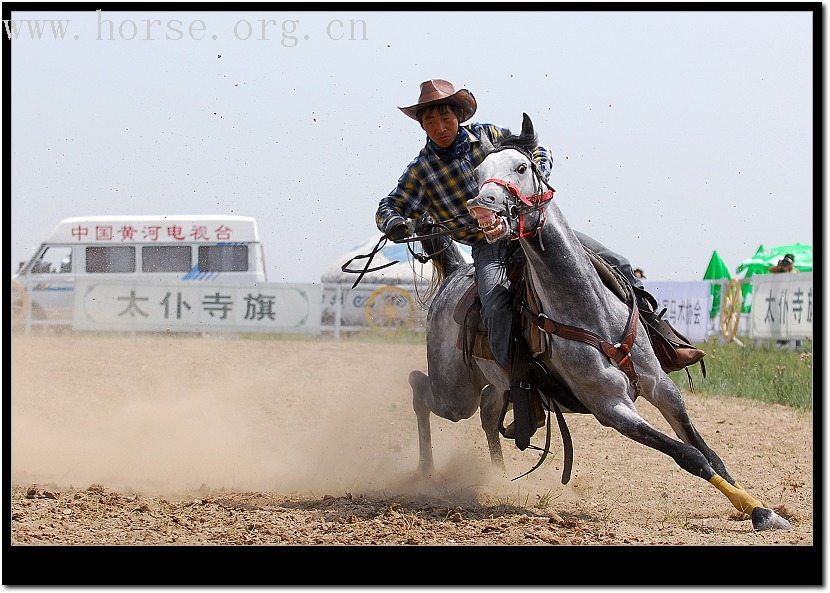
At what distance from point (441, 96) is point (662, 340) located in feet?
5.91

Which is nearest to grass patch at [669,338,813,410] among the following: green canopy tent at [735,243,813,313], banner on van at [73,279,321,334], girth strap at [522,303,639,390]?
green canopy tent at [735,243,813,313]

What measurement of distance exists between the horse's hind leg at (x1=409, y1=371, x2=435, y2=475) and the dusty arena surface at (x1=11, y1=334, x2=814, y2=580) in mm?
128

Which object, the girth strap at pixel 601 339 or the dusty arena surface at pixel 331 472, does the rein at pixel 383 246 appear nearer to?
the girth strap at pixel 601 339

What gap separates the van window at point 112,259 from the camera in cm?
2297

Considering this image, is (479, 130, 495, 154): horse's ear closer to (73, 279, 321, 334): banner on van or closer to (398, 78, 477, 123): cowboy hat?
(398, 78, 477, 123): cowboy hat

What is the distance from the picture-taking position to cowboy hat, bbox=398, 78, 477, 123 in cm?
574

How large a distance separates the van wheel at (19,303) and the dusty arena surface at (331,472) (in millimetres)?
6945

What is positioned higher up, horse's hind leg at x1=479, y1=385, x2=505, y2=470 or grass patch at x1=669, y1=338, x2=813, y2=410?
horse's hind leg at x1=479, y1=385, x2=505, y2=470

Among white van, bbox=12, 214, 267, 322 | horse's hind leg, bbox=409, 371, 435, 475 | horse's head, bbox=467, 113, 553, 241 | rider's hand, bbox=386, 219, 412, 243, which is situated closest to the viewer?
horse's head, bbox=467, 113, 553, 241

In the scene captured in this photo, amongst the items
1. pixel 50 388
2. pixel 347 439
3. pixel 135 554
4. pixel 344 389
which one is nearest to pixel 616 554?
pixel 135 554

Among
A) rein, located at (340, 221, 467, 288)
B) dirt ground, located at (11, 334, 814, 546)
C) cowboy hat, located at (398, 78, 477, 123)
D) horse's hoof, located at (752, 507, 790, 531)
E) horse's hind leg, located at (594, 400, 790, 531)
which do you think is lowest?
dirt ground, located at (11, 334, 814, 546)

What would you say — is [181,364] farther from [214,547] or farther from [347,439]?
[214,547]

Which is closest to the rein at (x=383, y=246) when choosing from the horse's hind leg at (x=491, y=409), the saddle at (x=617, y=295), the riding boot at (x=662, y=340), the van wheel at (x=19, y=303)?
the saddle at (x=617, y=295)

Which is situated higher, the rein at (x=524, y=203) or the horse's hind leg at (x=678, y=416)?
the rein at (x=524, y=203)
